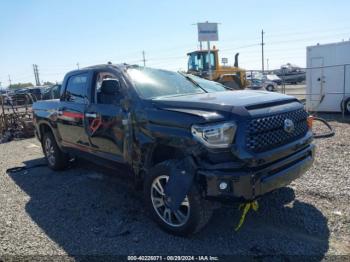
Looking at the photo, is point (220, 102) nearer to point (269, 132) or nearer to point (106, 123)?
point (269, 132)

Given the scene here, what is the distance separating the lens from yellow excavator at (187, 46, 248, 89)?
54.1 ft

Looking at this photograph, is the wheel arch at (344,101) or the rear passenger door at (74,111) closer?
the rear passenger door at (74,111)

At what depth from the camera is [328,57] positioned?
1265cm

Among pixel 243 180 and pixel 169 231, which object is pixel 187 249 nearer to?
pixel 169 231

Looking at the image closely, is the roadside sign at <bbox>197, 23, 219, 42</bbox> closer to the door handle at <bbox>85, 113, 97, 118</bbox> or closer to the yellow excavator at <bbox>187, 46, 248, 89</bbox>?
the yellow excavator at <bbox>187, 46, 248, 89</bbox>

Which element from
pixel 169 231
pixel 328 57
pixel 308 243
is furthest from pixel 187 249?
pixel 328 57

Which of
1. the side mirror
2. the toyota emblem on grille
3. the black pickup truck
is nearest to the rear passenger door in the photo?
the black pickup truck

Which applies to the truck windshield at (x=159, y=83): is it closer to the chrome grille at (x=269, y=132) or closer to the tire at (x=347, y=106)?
the chrome grille at (x=269, y=132)

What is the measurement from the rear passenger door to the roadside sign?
8.37 metres

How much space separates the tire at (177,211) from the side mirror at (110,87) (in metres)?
1.35

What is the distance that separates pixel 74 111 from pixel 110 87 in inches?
46.6

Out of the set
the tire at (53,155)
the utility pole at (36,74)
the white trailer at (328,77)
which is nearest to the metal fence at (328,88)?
the white trailer at (328,77)

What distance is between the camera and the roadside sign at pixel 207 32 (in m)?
13.4

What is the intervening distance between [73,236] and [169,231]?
1.13 meters
